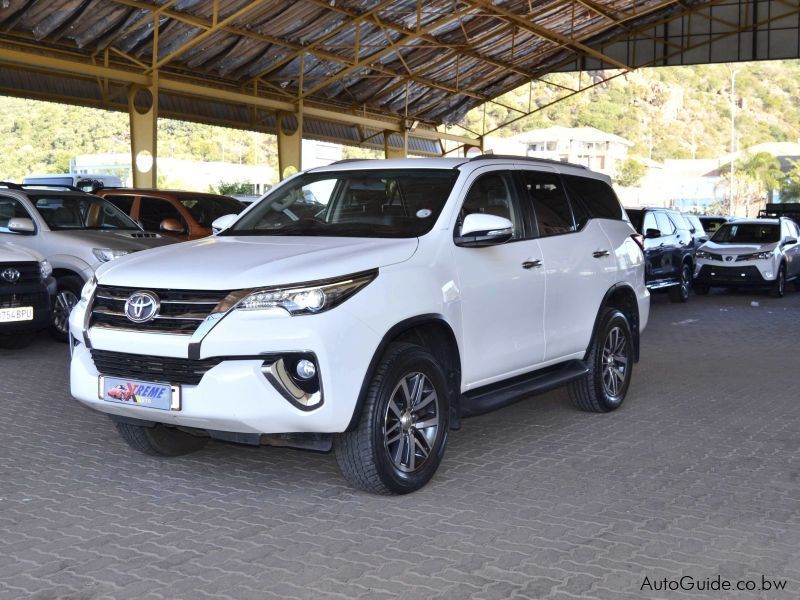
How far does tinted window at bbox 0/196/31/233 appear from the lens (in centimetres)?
1214

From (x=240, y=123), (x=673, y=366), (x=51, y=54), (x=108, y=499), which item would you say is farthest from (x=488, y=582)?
(x=240, y=123)

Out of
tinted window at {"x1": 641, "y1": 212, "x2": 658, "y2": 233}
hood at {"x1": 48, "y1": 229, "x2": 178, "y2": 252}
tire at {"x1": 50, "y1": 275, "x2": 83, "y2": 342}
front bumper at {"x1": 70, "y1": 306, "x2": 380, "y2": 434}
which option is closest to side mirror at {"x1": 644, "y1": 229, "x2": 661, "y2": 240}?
tinted window at {"x1": 641, "y1": 212, "x2": 658, "y2": 233}

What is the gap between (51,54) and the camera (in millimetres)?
23328

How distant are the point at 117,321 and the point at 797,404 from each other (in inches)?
228

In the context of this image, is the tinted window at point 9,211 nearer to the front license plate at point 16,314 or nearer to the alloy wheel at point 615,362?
the front license plate at point 16,314

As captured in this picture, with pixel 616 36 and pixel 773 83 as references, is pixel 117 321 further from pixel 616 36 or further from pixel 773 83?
pixel 773 83

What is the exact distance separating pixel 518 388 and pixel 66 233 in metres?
7.42

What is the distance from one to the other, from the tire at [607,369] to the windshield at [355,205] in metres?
2.05

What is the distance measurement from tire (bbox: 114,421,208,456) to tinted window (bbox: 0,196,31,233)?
6730 mm

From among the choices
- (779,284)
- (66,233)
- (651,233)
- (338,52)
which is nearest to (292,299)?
(66,233)

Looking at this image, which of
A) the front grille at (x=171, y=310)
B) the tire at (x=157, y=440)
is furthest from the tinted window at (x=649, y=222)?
the front grille at (x=171, y=310)

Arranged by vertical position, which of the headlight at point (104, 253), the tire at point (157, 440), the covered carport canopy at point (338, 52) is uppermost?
the covered carport canopy at point (338, 52)

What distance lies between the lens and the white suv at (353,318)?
16.4 ft

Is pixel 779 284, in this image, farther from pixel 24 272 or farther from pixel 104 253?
pixel 24 272
